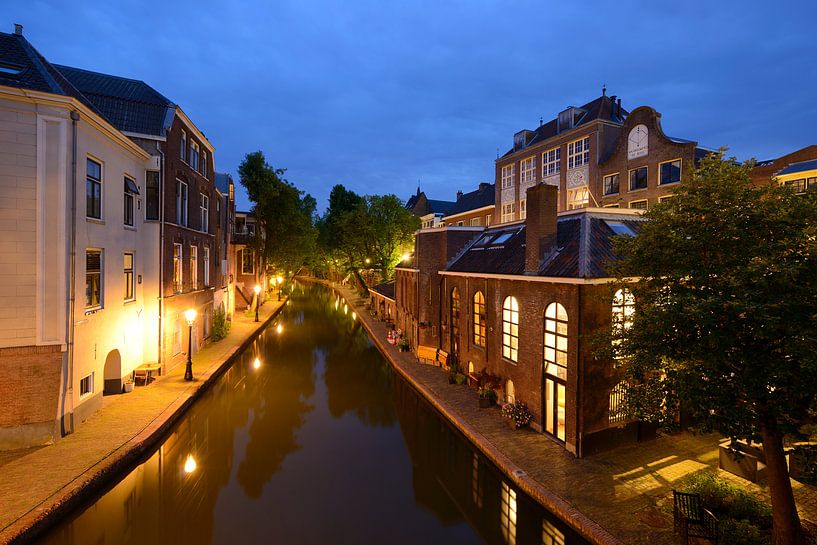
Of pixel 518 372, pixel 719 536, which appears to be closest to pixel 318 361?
pixel 518 372

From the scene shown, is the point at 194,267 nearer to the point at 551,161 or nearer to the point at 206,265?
the point at 206,265

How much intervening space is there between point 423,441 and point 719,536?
356 inches

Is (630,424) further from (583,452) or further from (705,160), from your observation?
(705,160)

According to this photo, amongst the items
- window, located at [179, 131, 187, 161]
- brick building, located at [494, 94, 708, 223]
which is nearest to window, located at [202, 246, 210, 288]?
window, located at [179, 131, 187, 161]

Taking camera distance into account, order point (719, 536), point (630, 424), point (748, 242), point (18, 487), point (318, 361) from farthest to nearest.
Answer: point (318, 361) < point (630, 424) < point (18, 487) < point (719, 536) < point (748, 242)

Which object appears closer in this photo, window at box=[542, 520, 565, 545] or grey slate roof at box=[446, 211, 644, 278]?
window at box=[542, 520, 565, 545]

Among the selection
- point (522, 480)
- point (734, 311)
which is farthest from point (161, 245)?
point (734, 311)

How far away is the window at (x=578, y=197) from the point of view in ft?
95.4

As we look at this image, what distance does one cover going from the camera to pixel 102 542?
29.2 ft

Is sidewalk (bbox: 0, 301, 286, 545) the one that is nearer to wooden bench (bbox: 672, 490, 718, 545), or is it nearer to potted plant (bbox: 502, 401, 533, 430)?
potted plant (bbox: 502, 401, 533, 430)

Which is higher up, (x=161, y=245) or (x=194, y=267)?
(x=161, y=245)

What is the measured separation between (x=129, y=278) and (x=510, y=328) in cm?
1670

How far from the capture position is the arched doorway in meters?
16.5

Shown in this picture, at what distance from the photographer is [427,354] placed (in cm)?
2308
